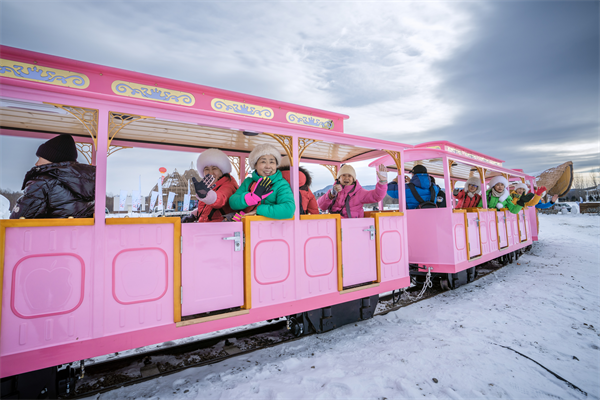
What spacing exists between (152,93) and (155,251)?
1492 mm

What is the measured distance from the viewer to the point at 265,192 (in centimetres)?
315

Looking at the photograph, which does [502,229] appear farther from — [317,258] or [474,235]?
[317,258]

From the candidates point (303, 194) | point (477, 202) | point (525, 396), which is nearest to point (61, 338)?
point (303, 194)

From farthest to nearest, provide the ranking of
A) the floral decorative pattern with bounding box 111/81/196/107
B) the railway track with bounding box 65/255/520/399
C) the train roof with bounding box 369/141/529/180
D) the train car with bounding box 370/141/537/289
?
the train roof with bounding box 369/141/529/180, the train car with bounding box 370/141/537/289, the railway track with bounding box 65/255/520/399, the floral decorative pattern with bounding box 111/81/196/107

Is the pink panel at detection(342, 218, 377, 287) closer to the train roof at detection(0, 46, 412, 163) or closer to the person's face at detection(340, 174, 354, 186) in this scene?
the person's face at detection(340, 174, 354, 186)

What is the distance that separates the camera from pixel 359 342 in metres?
3.46

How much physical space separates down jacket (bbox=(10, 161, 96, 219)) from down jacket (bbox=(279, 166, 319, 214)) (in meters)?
2.07

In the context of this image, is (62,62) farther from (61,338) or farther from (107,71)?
(61,338)

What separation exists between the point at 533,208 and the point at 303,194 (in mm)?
12021

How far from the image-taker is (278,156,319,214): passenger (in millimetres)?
3682

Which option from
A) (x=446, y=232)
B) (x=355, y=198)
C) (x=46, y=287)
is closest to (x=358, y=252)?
(x=355, y=198)

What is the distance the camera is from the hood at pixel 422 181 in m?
5.75

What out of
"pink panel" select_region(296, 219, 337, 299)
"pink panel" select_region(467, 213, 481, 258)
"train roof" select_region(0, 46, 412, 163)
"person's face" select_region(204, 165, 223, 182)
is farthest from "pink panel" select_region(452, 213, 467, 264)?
"person's face" select_region(204, 165, 223, 182)

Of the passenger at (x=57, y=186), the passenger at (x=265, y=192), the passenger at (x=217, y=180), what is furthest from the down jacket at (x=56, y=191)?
the passenger at (x=265, y=192)
